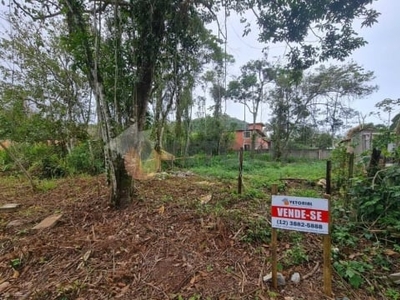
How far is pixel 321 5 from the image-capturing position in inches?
109

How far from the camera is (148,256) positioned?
93.4 inches

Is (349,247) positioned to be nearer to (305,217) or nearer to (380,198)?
(380,198)

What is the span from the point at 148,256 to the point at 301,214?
4.75ft

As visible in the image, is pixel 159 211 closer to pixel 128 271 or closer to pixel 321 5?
pixel 128 271

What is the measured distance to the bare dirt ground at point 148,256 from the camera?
1964 mm

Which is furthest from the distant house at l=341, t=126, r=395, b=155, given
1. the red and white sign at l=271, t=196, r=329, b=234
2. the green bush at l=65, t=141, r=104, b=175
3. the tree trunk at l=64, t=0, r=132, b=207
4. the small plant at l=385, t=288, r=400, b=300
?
the green bush at l=65, t=141, r=104, b=175

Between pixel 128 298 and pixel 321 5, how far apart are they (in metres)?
3.44

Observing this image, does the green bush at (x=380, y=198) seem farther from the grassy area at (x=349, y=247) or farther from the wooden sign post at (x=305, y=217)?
the wooden sign post at (x=305, y=217)

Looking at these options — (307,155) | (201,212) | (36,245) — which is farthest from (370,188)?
(307,155)

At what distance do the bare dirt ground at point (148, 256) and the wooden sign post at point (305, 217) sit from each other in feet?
0.80

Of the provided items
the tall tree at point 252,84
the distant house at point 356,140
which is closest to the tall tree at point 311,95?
the tall tree at point 252,84

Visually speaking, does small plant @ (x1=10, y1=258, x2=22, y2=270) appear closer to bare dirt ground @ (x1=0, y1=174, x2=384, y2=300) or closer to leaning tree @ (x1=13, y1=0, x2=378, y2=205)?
bare dirt ground @ (x1=0, y1=174, x2=384, y2=300)

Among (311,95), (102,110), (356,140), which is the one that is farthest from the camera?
(311,95)

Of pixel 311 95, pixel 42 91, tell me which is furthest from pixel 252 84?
pixel 42 91
